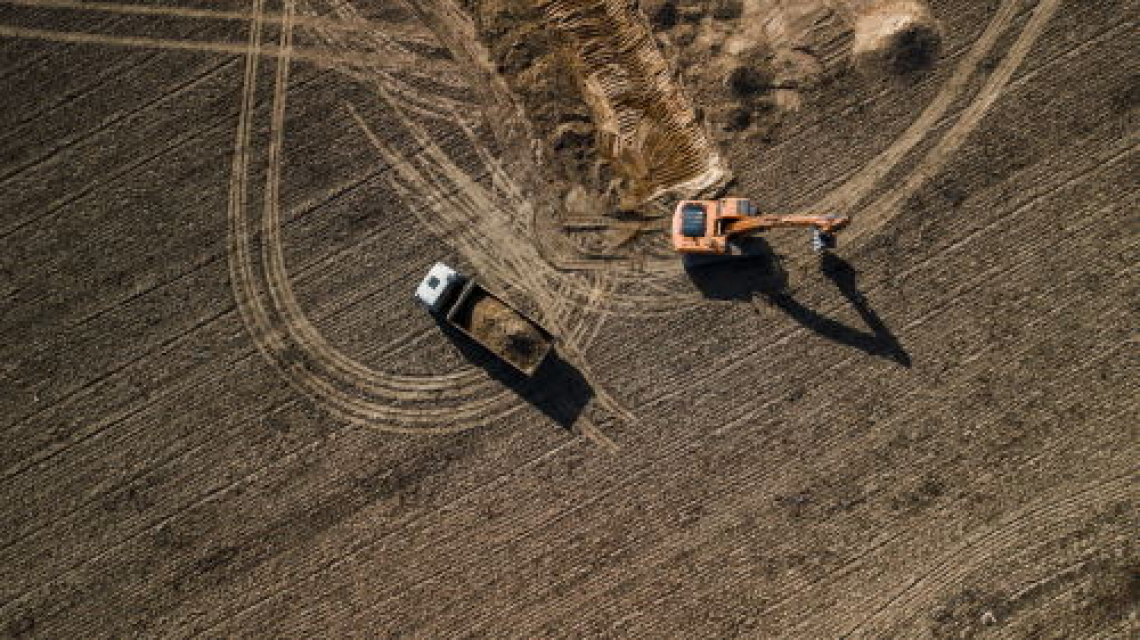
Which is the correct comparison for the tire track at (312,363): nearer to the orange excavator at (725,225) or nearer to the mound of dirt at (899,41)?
the orange excavator at (725,225)

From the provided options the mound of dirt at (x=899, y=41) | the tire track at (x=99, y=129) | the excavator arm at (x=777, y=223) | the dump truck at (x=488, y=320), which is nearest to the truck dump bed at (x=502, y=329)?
the dump truck at (x=488, y=320)

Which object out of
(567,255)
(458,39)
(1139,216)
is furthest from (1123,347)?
(458,39)

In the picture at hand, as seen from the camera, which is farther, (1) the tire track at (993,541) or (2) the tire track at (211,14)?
(2) the tire track at (211,14)

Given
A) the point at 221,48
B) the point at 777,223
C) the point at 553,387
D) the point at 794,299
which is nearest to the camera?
the point at 777,223

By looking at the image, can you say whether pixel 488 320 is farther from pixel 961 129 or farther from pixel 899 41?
pixel 961 129

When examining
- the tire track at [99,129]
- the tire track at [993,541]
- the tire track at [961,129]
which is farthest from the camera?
the tire track at [99,129]

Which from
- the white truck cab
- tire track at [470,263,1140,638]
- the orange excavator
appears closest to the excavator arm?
the orange excavator

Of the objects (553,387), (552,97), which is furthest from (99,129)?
(553,387)
